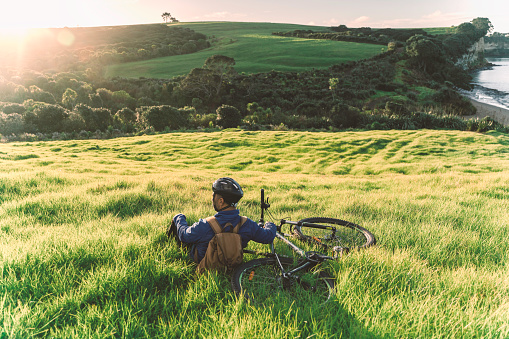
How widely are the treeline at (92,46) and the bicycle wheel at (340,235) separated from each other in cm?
8824

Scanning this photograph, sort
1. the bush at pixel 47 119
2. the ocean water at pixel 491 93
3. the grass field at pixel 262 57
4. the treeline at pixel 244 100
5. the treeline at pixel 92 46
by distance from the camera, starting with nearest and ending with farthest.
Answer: the bush at pixel 47 119 < the treeline at pixel 244 100 < the ocean water at pixel 491 93 < the grass field at pixel 262 57 < the treeline at pixel 92 46

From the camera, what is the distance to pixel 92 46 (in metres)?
110

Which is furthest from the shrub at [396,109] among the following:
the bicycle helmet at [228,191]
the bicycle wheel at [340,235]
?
the bicycle helmet at [228,191]

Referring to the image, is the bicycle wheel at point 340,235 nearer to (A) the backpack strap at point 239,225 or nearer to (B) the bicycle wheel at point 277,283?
(B) the bicycle wheel at point 277,283

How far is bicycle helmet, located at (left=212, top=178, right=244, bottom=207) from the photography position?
3301mm

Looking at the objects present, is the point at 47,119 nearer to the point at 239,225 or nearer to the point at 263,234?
the point at 239,225

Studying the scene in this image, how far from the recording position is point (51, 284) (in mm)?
2719

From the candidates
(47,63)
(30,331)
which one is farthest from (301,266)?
(47,63)

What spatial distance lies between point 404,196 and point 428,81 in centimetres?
7427

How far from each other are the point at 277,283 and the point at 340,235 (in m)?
2.24

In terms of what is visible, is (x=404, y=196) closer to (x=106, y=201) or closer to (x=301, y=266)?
(x=301, y=266)

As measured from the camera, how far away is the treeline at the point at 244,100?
3161 cm

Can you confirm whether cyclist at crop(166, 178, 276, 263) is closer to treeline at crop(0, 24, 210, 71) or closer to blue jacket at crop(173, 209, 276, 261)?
blue jacket at crop(173, 209, 276, 261)

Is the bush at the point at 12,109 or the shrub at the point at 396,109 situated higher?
the bush at the point at 12,109
